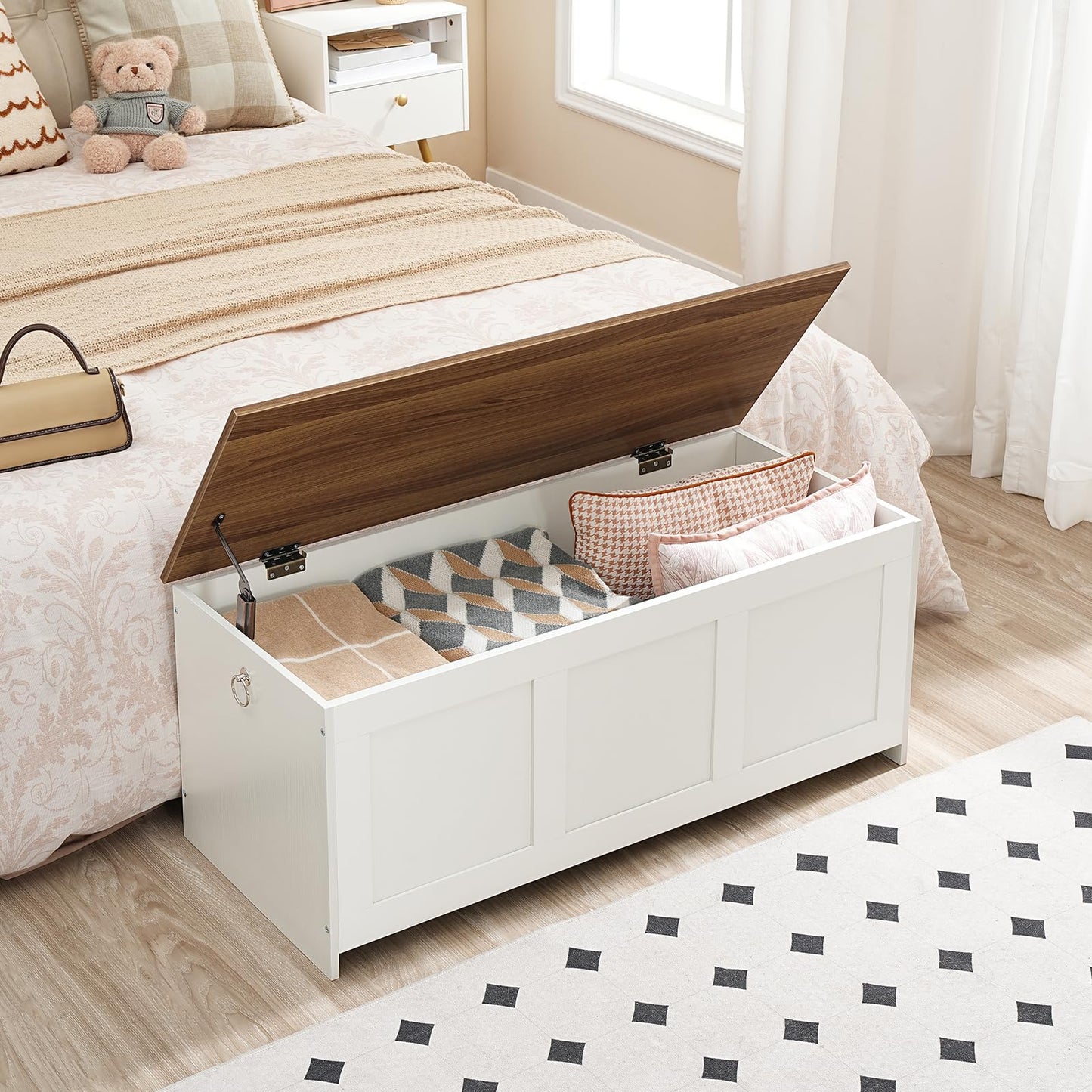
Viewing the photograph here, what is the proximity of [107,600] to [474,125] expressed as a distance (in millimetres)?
3257

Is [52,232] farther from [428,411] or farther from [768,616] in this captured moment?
[768,616]

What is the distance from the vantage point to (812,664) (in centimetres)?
235

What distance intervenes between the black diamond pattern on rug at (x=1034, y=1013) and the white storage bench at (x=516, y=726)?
0.51 m

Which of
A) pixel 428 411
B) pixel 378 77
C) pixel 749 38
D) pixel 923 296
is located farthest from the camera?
pixel 378 77

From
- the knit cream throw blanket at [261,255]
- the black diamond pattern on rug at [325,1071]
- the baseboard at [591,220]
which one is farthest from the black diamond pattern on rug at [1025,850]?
the baseboard at [591,220]

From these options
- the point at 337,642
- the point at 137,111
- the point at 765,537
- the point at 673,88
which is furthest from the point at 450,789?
the point at 673,88

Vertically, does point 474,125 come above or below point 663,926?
above

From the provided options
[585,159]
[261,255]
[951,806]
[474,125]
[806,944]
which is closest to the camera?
[806,944]

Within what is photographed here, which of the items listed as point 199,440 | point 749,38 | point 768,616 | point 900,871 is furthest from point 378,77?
point 900,871

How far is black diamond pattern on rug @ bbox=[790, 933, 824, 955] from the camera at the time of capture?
2.13 metres

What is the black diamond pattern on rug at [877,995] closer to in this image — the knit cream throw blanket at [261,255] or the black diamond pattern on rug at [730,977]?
the black diamond pattern on rug at [730,977]

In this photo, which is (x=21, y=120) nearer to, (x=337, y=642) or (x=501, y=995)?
(x=337, y=642)

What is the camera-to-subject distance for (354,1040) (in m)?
1.97

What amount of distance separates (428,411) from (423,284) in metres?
0.75
